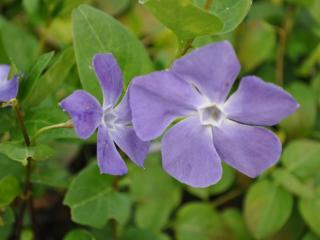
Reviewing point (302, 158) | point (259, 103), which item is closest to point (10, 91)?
point (259, 103)

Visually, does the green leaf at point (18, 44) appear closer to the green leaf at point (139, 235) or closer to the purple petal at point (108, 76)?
the green leaf at point (139, 235)

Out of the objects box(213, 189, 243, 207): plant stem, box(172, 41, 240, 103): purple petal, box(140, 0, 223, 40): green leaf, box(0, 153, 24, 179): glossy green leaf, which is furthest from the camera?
box(213, 189, 243, 207): plant stem

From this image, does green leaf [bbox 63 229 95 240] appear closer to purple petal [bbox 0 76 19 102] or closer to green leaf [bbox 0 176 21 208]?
green leaf [bbox 0 176 21 208]

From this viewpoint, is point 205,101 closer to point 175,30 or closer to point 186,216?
point 175,30

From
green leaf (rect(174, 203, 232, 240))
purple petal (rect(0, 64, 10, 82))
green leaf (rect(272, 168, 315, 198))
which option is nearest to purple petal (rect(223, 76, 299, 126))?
purple petal (rect(0, 64, 10, 82))

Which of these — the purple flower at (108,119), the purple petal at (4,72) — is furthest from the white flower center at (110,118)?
the purple petal at (4,72)
